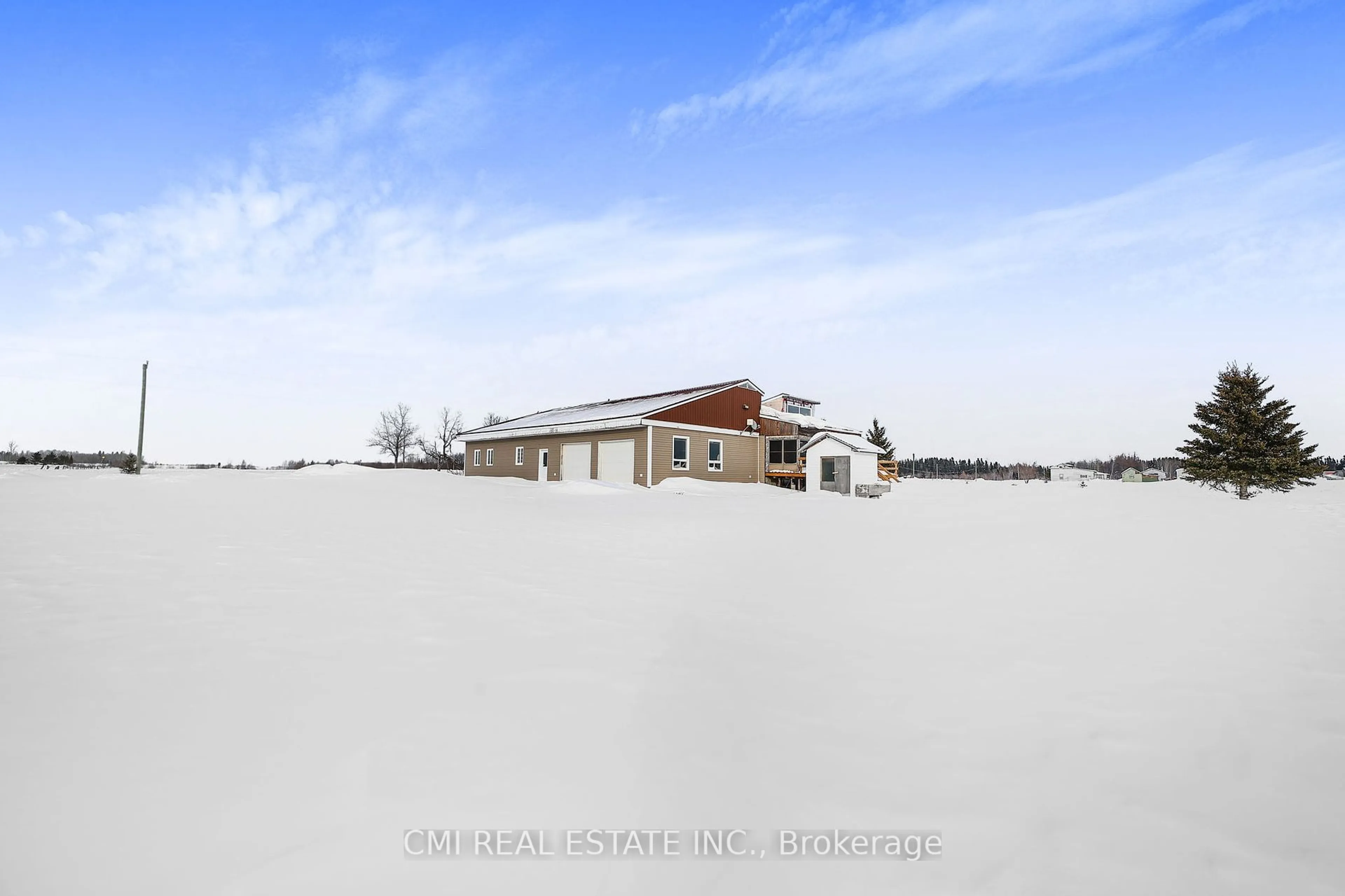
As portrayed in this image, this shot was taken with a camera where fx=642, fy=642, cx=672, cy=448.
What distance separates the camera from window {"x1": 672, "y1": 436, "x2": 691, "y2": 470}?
1035 inches

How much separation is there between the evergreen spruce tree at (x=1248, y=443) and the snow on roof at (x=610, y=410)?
18959 millimetres

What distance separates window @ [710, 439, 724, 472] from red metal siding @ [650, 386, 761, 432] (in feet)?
2.27

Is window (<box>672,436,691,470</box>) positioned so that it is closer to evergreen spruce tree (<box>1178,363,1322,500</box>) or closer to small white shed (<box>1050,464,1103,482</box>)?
evergreen spruce tree (<box>1178,363,1322,500</box>)

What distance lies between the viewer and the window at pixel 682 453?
86.3 feet

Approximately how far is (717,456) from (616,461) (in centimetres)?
447

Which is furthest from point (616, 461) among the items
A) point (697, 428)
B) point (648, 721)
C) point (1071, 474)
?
point (1071, 474)

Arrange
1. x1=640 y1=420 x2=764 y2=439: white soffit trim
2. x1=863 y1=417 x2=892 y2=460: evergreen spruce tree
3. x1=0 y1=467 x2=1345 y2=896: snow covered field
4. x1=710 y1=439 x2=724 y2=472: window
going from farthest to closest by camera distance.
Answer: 1. x1=863 y1=417 x2=892 y2=460: evergreen spruce tree
2. x1=710 y1=439 x2=724 y2=472: window
3. x1=640 y1=420 x2=764 y2=439: white soffit trim
4. x1=0 y1=467 x2=1345 y2=896: snow covered field

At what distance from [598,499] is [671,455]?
736 cm

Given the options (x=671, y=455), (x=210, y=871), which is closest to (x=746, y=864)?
(x=210, y=871)

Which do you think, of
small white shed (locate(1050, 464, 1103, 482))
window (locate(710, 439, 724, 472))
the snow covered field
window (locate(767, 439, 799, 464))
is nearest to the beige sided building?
window (locate(710, 439, 724, 472))

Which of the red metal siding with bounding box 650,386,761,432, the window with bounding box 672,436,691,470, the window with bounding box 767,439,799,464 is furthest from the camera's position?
the window with bounding box 767,439,799,464

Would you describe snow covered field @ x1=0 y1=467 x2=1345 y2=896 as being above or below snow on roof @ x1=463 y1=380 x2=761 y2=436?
below

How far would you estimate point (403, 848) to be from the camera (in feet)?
7.47

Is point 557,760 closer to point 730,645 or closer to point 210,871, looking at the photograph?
point 210,871
